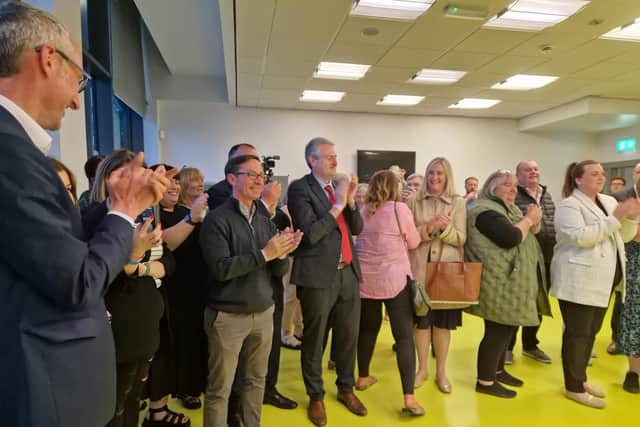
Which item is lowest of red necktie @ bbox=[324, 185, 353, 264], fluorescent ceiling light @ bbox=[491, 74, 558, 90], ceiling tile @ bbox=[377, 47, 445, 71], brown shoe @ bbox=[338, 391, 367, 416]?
brown shoe @ bbox=[338, 391, 367, 416]

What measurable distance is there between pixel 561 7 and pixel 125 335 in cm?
431

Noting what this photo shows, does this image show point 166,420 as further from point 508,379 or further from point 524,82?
point 524,82

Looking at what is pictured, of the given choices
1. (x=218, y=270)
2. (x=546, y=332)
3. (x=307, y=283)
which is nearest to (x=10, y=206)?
(x=218, y=270)

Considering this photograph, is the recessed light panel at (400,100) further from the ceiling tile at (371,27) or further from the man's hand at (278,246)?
the man's hand at (278,246)

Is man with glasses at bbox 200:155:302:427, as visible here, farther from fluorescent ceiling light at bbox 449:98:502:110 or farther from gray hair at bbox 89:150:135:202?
fluorescent ceiling light at bbox 449:98:502:110

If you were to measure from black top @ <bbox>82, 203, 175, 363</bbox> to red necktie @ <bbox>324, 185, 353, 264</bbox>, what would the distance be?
3.56 feet

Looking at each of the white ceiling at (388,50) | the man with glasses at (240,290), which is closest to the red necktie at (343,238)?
the man with glasses at (240,290)

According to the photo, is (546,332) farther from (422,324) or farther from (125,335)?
(125,335)

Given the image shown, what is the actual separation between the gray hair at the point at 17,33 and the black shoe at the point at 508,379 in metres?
3.15

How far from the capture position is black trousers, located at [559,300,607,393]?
94.5 inches

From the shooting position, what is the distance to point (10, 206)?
0.72 meters

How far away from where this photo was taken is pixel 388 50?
177 inches

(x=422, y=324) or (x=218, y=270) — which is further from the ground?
(x=218, y=270)

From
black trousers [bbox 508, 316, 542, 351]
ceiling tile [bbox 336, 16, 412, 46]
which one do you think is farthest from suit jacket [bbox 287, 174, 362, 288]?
ceiling tile [bbox 336, 16, 412, 46]
